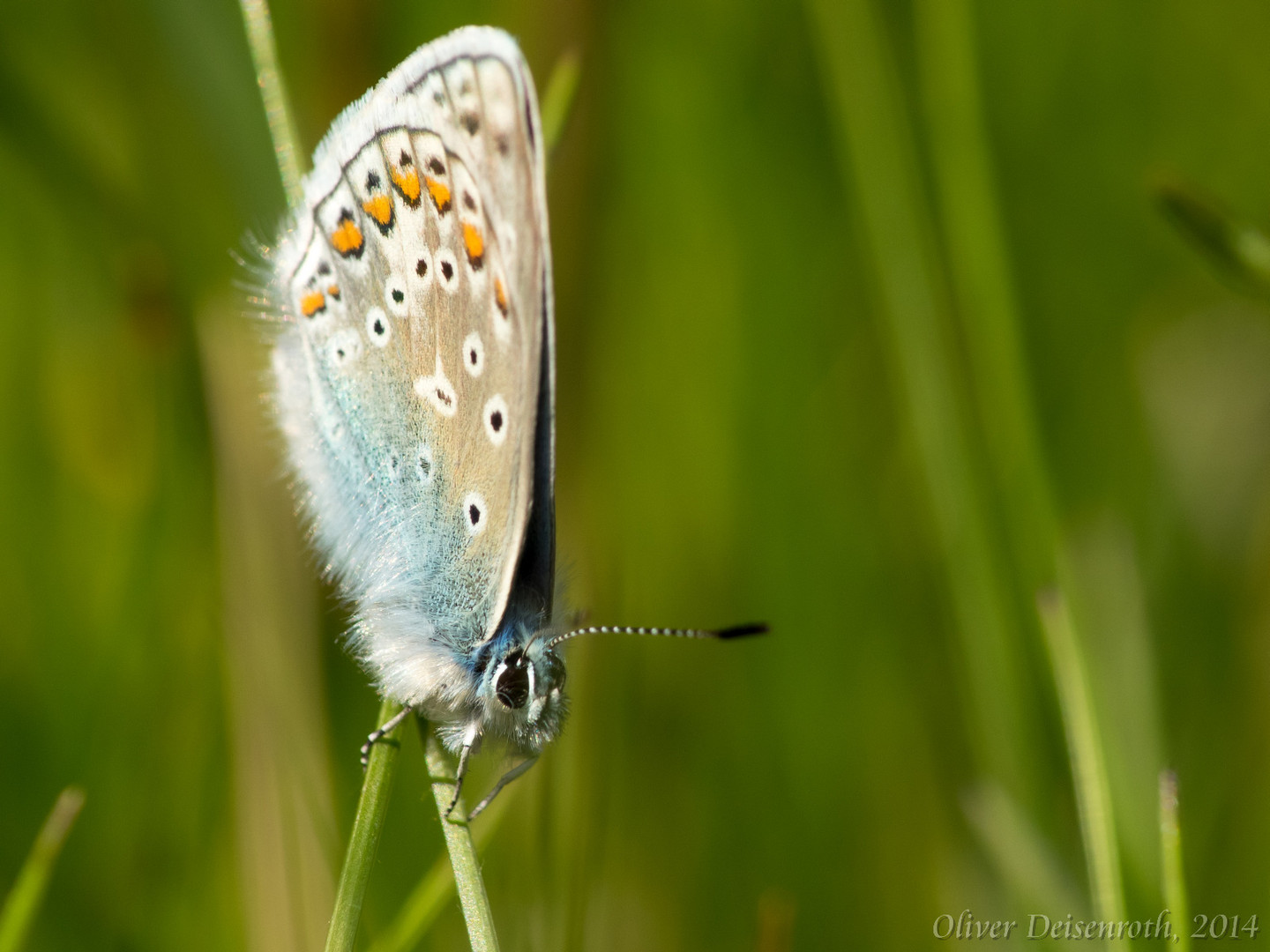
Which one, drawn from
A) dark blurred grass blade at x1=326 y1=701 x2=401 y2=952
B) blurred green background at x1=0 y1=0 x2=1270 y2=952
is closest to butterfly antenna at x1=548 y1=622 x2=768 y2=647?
blurred green background at x1=0 y1=0 x2=1270 y2=952

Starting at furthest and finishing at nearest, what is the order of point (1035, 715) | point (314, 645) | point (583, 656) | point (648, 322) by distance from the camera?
point (648, 322)
point (583, 656)
point (314, 645)
point (1035, 715)

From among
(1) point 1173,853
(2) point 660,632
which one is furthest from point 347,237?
(1) point 1173,853

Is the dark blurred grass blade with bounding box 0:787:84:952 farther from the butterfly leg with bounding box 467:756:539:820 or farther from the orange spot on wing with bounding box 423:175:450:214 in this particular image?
the orange spot on wing with bounding box 423:175:450:214

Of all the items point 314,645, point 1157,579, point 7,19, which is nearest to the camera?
point 314,645

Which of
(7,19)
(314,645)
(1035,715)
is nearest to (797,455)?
(1035,715)

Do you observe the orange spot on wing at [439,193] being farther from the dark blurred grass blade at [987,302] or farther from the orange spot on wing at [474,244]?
the dark blurred grass blade at [987,302]

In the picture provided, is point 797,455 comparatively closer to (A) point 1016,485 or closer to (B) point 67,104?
(A) point 1016,485
